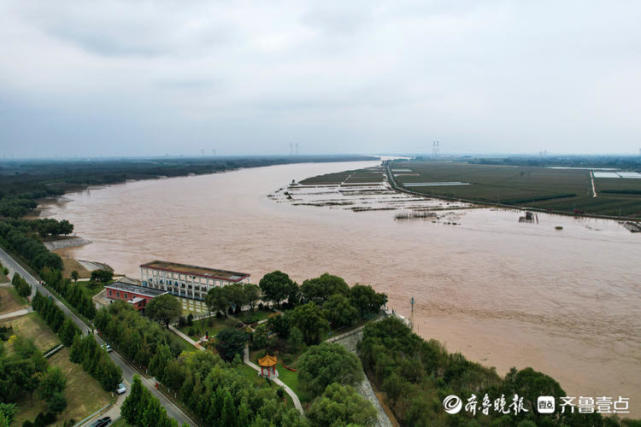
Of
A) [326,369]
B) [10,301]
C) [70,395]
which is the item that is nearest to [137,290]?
[10,301]

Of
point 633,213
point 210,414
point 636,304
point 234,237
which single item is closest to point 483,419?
point 210,414

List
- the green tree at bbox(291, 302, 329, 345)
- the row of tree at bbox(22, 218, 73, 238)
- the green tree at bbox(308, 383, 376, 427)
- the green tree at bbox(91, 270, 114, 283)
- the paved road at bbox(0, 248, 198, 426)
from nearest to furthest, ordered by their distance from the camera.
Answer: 1. the green tree at bbox(308, 383, 376, 427)
2. the paved road at bbox(0, 248, 198, 426)
3. the green tree at bbox(291, 302, 329, 345)
4. the green tree at bbox(91, 270, 114, 283)
5. the row of tree at bbox(22, 218, 73, 238)

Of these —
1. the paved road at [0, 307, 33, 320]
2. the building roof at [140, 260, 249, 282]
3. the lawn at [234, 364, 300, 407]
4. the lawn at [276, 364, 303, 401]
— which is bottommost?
the lawn at [276, 364, 303, 401]

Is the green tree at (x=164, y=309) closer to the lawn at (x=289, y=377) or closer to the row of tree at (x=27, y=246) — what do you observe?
the lawn at (x=289, y=377)

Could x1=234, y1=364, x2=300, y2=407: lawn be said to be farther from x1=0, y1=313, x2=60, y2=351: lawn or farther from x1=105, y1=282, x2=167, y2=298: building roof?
x1=0, y1=313, x2=60, y2=351: lawn

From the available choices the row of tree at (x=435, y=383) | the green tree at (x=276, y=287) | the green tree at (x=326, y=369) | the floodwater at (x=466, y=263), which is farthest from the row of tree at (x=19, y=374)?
the floodwater at (x=466, y=263)

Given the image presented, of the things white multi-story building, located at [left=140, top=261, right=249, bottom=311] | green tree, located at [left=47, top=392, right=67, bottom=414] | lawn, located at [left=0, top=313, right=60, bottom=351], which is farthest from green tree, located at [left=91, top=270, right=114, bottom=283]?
green tree, located at [left=47, top=392, right=67, bottom=414]
